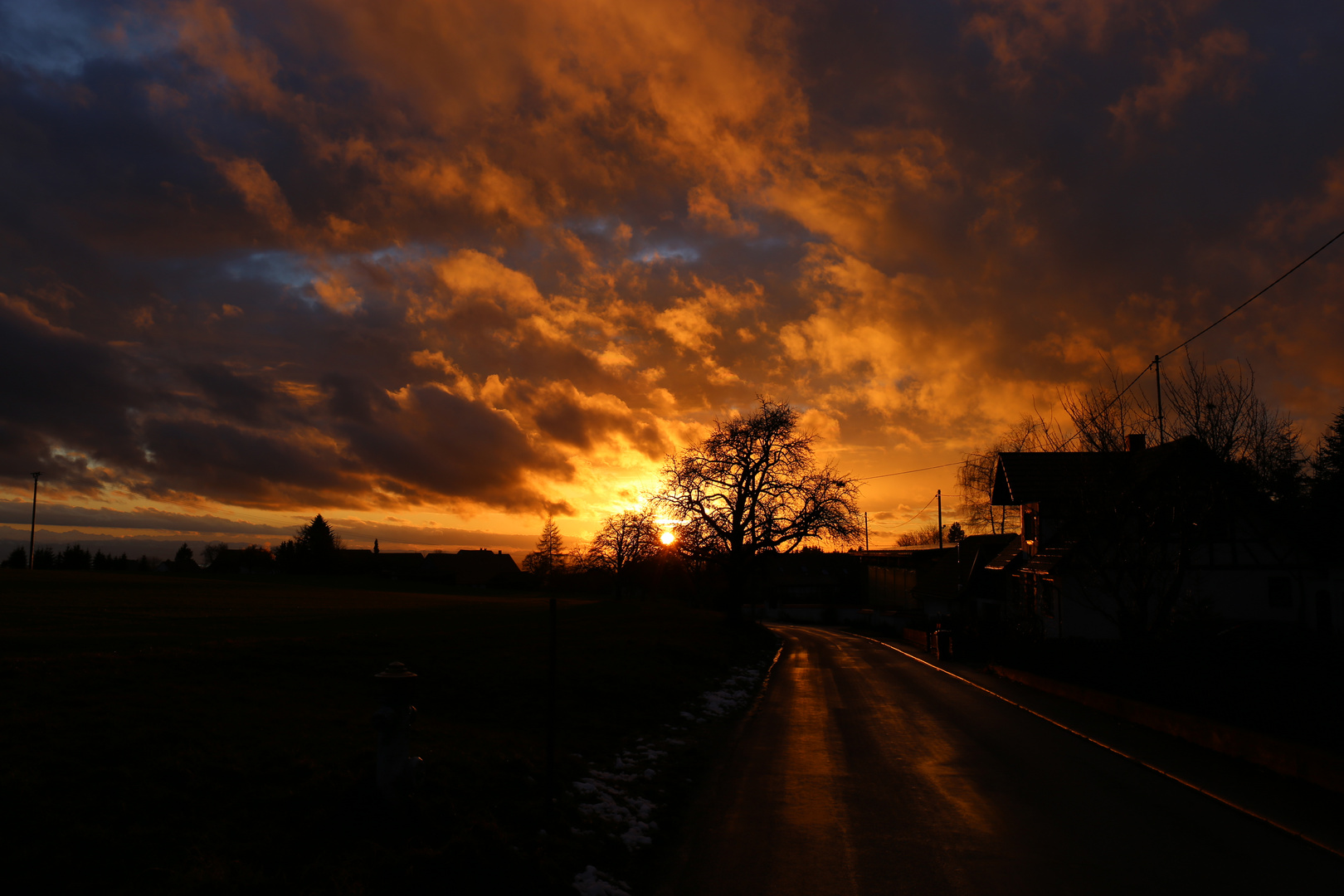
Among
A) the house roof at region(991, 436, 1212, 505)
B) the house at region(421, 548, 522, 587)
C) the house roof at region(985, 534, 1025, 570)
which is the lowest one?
the house at region(421, 548, 522, 587)

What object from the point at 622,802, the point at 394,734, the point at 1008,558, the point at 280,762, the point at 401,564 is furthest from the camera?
the point at 401,564

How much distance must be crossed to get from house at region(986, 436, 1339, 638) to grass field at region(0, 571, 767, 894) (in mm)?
13723

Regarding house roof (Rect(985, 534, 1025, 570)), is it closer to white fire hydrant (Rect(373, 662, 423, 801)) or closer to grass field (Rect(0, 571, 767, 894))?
grass field (Rect(0, 571, 767, 894))

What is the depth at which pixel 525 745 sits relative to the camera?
10445mm

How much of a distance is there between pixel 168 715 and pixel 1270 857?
11.1 meters

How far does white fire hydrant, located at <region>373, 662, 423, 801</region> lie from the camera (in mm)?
6688

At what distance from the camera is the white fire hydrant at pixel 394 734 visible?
21.9 feet

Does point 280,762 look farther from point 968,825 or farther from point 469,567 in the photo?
point 469,567

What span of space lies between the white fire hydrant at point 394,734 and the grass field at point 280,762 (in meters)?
0.19

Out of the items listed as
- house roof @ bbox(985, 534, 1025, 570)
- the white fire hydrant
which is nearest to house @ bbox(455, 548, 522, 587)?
house roof @ bbox(985, 534, 1025, 570)

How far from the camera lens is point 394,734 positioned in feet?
22.2

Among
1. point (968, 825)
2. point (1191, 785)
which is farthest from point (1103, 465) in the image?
point (968, 825)

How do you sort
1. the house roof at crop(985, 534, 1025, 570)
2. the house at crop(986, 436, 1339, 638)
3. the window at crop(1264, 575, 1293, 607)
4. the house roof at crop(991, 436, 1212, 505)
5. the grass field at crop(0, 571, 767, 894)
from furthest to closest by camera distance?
the house roof at crop(985, 534, 1025, 570)
the window at crop(1264, 575, 1293, 607)
the house roof at crop(991, 436, 1212, 505)
the house at crop(986, 436, 1339, 638)
the grass field at crop(0, 571, 767, 894)

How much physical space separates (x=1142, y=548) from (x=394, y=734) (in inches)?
841
